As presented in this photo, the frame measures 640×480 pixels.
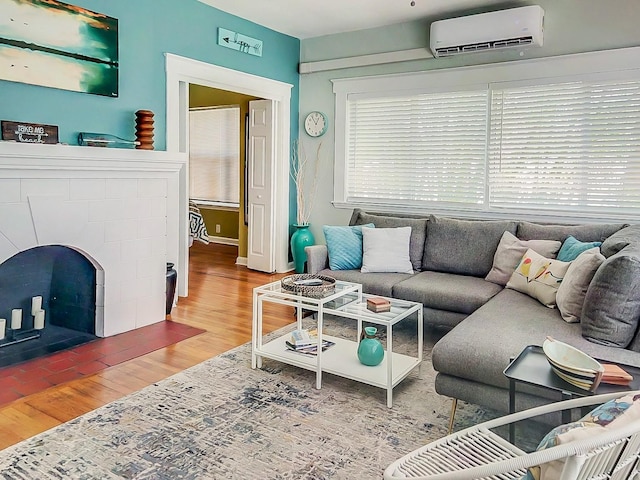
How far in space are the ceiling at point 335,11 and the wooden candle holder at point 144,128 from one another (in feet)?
4.56

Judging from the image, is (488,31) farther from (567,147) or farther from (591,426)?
(591,426)

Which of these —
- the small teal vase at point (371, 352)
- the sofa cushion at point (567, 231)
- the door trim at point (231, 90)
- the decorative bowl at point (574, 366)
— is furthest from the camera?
the door trim at point (231, 90)

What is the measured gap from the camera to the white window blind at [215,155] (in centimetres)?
785

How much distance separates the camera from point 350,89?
5.62 metres

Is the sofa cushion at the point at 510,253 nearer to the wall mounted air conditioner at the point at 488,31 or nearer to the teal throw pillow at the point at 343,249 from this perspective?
the teal throw pillow at the point at 343,249

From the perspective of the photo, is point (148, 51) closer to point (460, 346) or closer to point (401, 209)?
point (401, 209)

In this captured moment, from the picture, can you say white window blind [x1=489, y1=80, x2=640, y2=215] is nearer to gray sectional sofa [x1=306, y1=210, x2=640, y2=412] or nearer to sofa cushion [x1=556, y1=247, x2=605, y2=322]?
gray sectional sofa [x1=306, y1=210, x2=640, y2=412]

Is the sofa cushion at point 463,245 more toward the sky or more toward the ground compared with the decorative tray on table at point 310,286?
more toward the sky

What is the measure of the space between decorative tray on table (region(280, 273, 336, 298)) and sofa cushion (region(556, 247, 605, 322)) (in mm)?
1320

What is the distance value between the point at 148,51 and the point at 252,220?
7.97 feet

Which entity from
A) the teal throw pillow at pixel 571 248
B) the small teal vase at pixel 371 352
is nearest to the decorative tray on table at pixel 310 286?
the small teal vase at pixel 371 352

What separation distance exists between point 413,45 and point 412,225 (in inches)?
75.6

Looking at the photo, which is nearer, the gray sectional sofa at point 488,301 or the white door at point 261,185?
the gray sectional sofa at point 488,301

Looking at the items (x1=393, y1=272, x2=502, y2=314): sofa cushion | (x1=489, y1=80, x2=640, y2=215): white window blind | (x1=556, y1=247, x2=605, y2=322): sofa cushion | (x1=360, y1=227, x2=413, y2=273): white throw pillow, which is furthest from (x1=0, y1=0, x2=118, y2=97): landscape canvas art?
(x1=556, y1=247, x2=605, y2=322): sofa cushion
